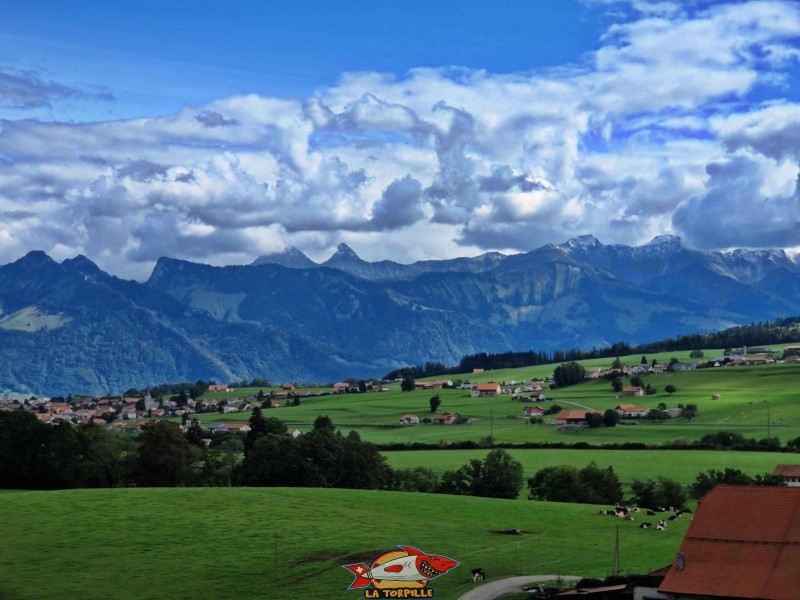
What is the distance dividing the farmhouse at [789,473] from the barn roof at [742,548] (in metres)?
65.6

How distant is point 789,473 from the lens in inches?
4567

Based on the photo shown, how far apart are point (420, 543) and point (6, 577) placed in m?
28.8

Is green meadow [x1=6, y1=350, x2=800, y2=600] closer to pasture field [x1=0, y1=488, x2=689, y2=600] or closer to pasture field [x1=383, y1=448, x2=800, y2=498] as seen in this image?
pasture field [x1=0, y1=488, x2=689, y2=600]

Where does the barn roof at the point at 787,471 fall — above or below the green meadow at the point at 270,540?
above

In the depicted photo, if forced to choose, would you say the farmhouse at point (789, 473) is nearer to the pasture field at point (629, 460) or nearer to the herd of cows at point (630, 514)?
the pasture field at point (629, 460)

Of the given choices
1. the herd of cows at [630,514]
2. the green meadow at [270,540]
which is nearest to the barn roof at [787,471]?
the green meadow at [270,540]

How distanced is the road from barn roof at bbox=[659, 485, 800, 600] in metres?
12.1

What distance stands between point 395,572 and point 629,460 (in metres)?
90.1

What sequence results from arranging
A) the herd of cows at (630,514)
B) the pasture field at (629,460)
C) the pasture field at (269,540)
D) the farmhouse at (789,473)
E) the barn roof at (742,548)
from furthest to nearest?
the pasture field at (629,460), the farmhouse at (789,473), the herd of cows at (630,514), the pasture field at (269,540), the barn roof at (742,548)

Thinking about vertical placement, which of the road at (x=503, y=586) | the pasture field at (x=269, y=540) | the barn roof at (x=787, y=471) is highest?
the barn roof at (x=787, y=471)

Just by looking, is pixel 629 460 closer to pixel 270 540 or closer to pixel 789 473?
pixel 789 473

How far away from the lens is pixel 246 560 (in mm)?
73938

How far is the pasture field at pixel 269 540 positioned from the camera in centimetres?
6762

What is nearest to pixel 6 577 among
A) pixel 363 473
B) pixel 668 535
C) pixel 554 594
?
pixel 554 594
